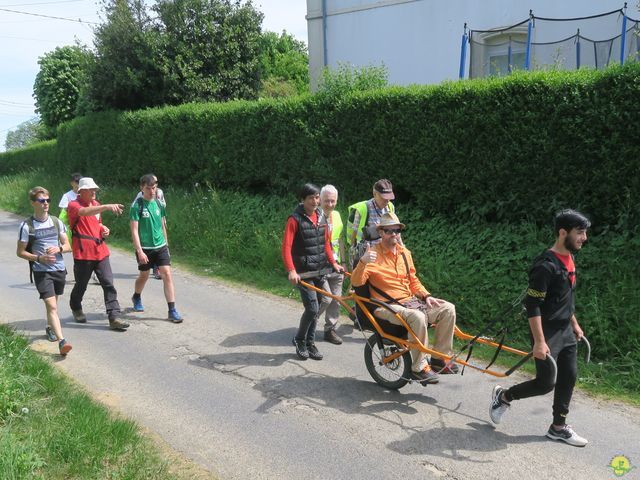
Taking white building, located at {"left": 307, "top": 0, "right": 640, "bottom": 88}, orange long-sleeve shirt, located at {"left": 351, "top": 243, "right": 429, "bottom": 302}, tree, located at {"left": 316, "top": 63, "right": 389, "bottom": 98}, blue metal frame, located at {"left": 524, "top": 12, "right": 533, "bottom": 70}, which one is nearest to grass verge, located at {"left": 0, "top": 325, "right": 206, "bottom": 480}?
orange long-sleeve shirt, located at {"left": 351, "top": 243, "right": 429, "bottom": 302}

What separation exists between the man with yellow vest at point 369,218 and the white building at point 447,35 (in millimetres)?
6452

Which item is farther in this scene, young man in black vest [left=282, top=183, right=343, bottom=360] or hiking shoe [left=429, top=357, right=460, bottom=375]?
young man in black vest [left=282, top=183, right=343, bottom=360]

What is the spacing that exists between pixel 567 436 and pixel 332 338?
318 cm

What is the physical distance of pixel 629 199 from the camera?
7.41 m

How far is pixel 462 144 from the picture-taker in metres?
9.24

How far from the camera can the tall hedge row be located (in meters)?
7.59

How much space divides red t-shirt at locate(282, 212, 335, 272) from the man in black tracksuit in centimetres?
Result: 267

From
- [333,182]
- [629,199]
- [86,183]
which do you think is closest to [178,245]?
[333,182]

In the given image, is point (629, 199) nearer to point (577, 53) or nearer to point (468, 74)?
point (577, 53)

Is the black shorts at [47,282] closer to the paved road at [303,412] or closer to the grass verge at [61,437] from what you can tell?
A: the paved road at [303,412]

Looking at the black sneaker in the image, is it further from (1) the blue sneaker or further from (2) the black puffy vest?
(2) the black puffy vest

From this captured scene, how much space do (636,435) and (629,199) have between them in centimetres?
361

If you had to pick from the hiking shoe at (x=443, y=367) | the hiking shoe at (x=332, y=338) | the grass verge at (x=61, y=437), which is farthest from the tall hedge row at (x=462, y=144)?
the grass verge at (x=61, y=437)

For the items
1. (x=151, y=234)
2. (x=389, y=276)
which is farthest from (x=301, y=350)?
(x=151, y=234)
